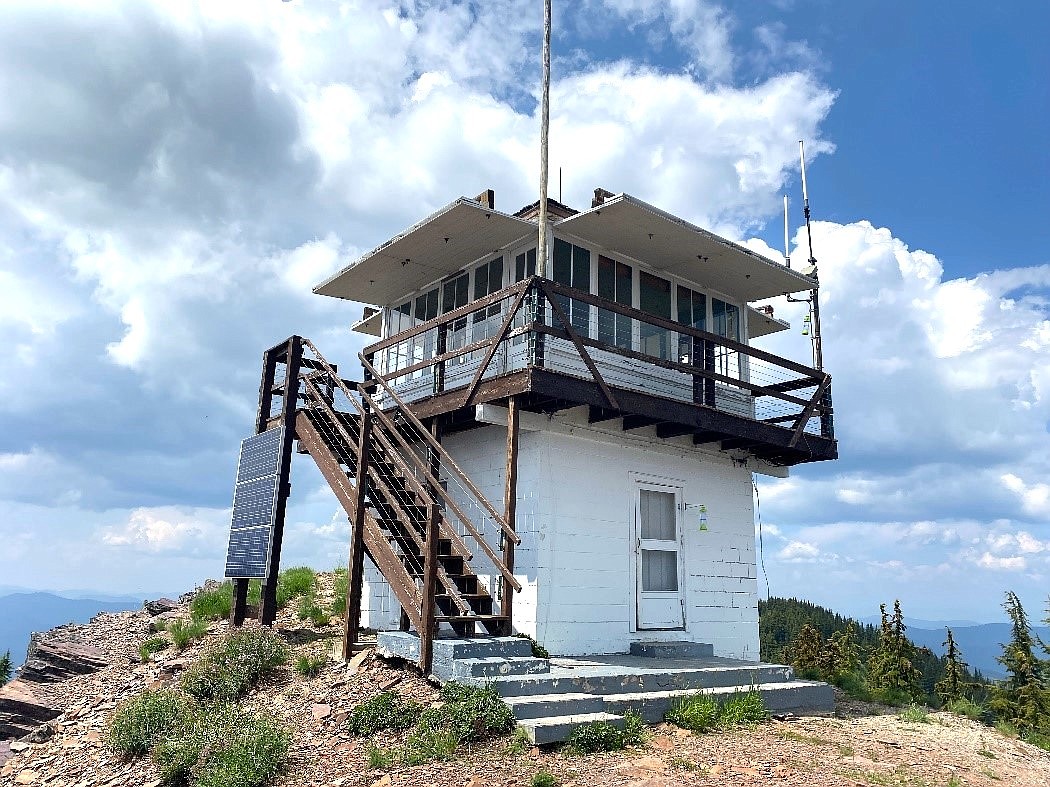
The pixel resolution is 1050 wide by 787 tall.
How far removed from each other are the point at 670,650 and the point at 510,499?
3.90 metres

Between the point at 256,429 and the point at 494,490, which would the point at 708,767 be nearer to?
the point at 494,490

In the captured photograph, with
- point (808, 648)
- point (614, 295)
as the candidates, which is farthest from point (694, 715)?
point (808, 648)

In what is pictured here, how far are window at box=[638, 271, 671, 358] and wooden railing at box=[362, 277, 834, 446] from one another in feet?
0.09

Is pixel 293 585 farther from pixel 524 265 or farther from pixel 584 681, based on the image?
pixel 584 681

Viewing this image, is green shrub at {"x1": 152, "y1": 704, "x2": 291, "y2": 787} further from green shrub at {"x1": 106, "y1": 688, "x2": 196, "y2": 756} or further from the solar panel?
the solar panel

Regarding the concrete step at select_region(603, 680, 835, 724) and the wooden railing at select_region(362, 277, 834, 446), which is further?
the wooden railing at select_region(362, 277, 834, 446)

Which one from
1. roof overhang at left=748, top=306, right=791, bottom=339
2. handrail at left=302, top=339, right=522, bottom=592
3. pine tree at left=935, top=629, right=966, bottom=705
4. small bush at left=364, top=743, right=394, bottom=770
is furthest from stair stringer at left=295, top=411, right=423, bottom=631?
pine tree at left=935, top=629, right=966, bottom=705

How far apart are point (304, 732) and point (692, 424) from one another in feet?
25.1

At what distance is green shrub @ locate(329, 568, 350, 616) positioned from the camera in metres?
15.3

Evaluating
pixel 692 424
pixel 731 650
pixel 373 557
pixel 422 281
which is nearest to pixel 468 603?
pixel 373 557

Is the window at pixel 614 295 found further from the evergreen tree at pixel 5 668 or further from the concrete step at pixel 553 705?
the evergreen tree at pixel 5 668

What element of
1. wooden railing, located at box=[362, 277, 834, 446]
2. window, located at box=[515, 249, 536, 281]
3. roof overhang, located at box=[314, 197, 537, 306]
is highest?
roof overhang, located at box=[314, 197, 537, 306]

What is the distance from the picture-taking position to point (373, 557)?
11.2 m

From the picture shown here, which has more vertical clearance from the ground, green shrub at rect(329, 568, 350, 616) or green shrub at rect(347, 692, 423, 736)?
green shrub at rect(329, 568, 350, 616)
